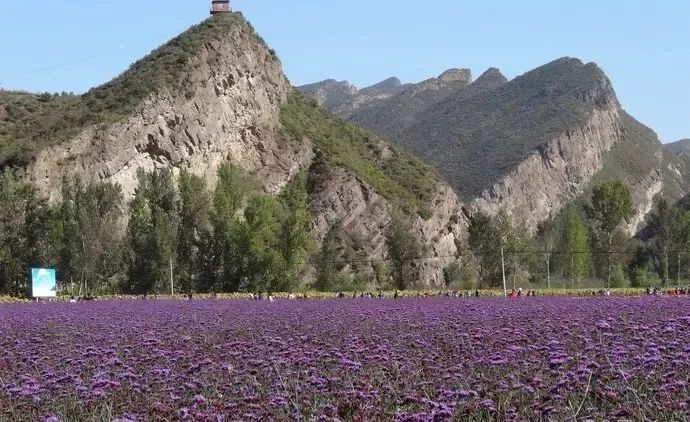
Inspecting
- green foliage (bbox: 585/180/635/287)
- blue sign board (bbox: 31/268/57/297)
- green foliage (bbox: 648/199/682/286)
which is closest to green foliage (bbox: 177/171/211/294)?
blue sign board (bbox: 31/268/57/297)

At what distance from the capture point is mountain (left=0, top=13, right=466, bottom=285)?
269 ft

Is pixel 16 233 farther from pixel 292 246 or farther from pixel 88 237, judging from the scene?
pixel 292 246

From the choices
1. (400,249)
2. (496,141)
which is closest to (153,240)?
(400,249)

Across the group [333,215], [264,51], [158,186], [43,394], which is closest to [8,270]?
[158,186]

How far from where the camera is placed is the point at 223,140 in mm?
93500

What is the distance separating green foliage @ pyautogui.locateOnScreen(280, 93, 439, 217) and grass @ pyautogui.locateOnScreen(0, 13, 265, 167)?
12.0 m

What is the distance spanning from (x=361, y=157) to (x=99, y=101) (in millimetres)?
35827

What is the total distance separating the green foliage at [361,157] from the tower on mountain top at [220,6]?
573 inches

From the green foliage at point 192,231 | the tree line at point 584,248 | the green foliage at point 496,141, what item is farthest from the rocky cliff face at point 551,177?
the green foliage at point 192,231

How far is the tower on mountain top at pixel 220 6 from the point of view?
376 feet

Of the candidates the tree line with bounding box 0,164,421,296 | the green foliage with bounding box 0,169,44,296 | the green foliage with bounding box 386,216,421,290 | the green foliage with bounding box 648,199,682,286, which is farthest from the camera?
the green foliage with bounding box 648,199,682,286

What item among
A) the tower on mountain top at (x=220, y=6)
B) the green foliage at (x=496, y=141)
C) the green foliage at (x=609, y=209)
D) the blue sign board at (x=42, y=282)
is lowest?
the blue sign board at (x=42, y=282)

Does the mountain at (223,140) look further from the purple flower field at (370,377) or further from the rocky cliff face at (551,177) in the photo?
the purple flower field at (370,377)

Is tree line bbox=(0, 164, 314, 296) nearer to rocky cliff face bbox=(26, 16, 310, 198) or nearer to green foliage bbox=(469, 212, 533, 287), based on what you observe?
rocky cliff face bbox=(26, 16, 310, 198)
